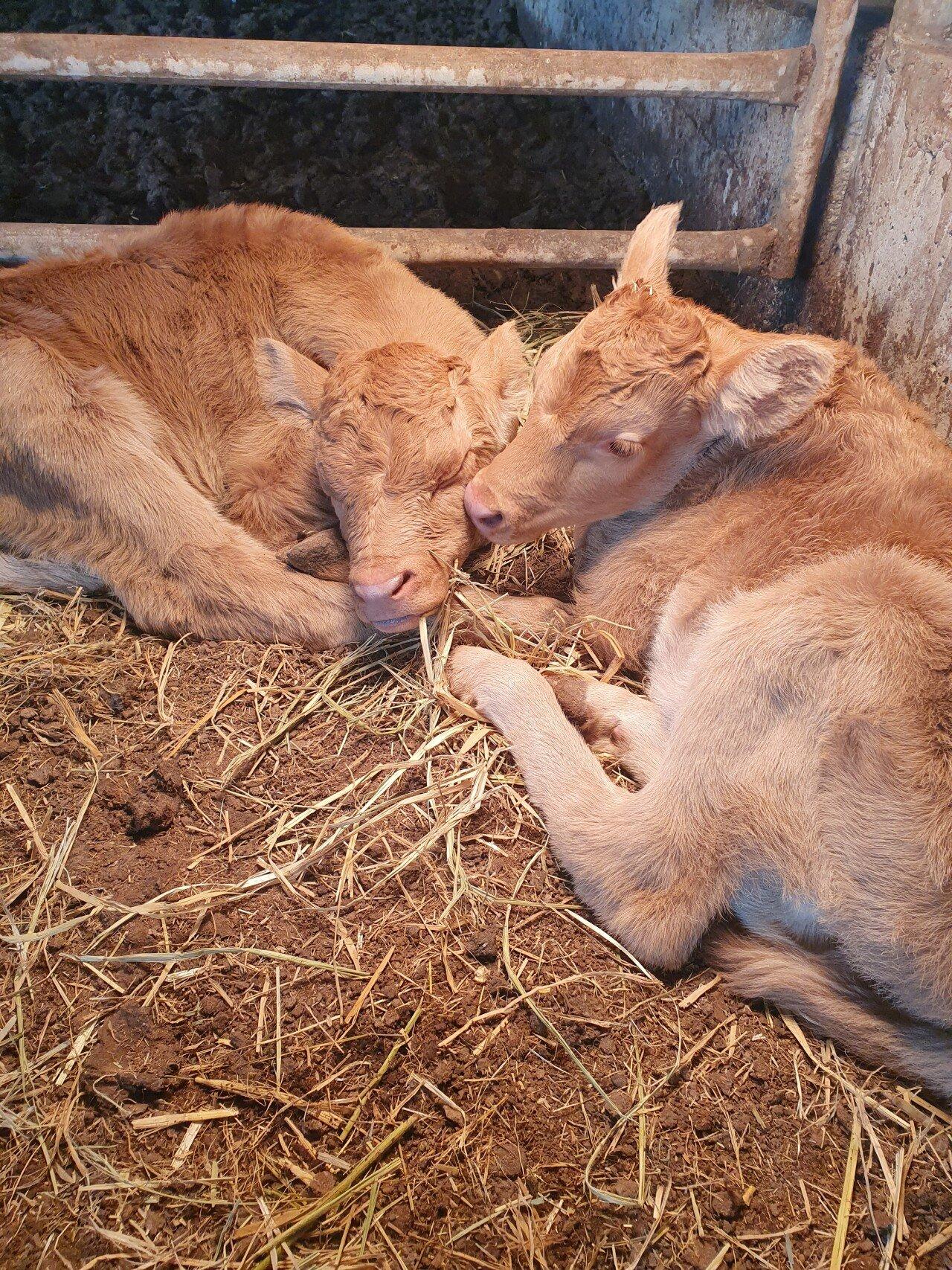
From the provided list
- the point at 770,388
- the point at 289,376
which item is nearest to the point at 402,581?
the point at 289,376

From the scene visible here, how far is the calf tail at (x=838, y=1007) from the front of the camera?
8.03ft

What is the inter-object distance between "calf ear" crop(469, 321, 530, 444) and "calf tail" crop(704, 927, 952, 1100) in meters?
2.14

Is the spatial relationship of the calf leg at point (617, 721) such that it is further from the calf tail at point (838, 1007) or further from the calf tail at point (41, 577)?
the calf tail at point (41, 577)

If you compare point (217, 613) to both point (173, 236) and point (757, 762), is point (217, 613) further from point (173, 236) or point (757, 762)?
point (757, 762)

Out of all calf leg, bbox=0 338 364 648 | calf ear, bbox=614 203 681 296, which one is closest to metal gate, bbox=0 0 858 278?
calf ear, bbox=614 203 681 296

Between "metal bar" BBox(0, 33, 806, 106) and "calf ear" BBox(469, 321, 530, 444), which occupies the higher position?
"metal bar" BBox(0, 33, 806, 106)

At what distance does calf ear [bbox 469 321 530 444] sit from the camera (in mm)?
3615

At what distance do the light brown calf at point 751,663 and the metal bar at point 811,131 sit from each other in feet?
3.47

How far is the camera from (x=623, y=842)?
9.11 feet

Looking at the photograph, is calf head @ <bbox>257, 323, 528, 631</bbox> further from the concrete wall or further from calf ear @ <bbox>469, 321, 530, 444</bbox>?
the concrete wall

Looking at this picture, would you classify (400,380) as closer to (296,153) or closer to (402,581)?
(402,581)

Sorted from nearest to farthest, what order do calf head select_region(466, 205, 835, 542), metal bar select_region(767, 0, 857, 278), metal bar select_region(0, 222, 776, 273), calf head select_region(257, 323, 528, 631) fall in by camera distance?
calf head select_region(466, 205, 835, 542) → calf head select_region(257, 323, 528, 631) → metal bar select_region(767, 0, 857, 278) → metal bar select_region(0, 222, 776, 273)

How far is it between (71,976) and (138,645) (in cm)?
141

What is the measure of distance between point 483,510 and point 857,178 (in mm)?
2393
